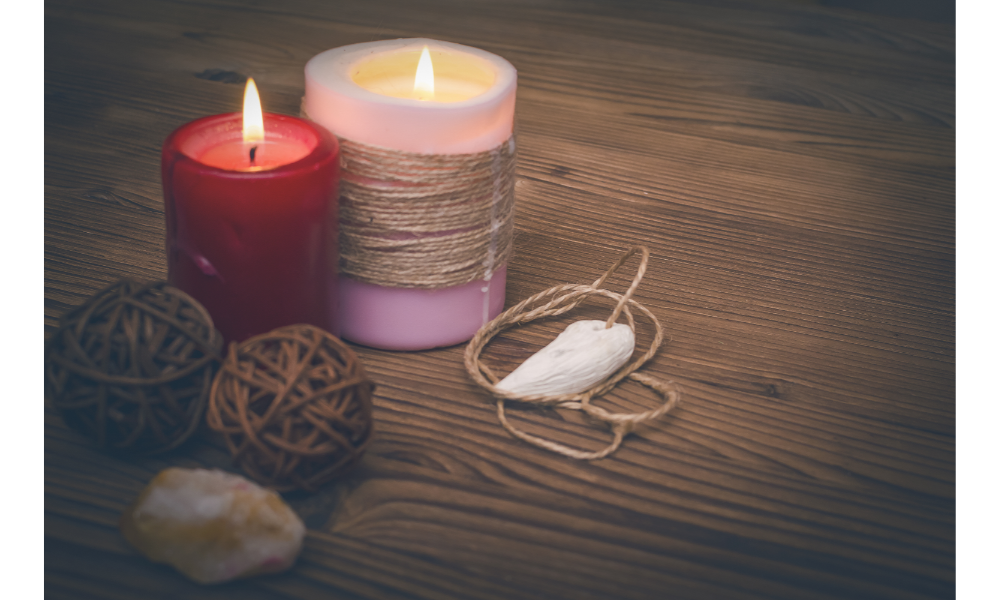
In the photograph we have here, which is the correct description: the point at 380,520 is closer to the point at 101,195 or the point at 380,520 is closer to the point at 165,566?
the point at 165,566

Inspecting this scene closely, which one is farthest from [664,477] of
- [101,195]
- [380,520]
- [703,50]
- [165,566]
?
[703,50]

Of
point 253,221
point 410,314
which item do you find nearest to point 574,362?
point 410,314

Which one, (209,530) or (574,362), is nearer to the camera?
(209,530)

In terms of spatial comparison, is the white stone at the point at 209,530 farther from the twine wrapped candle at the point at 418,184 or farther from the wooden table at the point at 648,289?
the twine wrapped candle at the point at 418,184

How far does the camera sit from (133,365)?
46 centimetres

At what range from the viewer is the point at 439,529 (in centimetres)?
49

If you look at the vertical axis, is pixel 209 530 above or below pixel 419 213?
below

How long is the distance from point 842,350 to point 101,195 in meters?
0.69

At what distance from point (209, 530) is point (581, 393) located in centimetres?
27

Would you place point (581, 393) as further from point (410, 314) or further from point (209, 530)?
point (209, 530)

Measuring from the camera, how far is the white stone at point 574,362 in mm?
580

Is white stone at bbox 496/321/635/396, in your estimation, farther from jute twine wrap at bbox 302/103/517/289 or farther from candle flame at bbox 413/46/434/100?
candle flame at bbox 413/46/434/100

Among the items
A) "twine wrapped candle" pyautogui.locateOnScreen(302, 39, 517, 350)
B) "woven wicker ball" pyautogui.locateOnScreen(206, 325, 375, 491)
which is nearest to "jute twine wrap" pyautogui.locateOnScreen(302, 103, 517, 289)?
"twine wrapped candle" pyautogui.locateOnScreen(302, 39, 517, 350)

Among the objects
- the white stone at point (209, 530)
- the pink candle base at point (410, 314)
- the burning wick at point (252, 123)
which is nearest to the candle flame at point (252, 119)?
the burning wick at point (252, 123)
